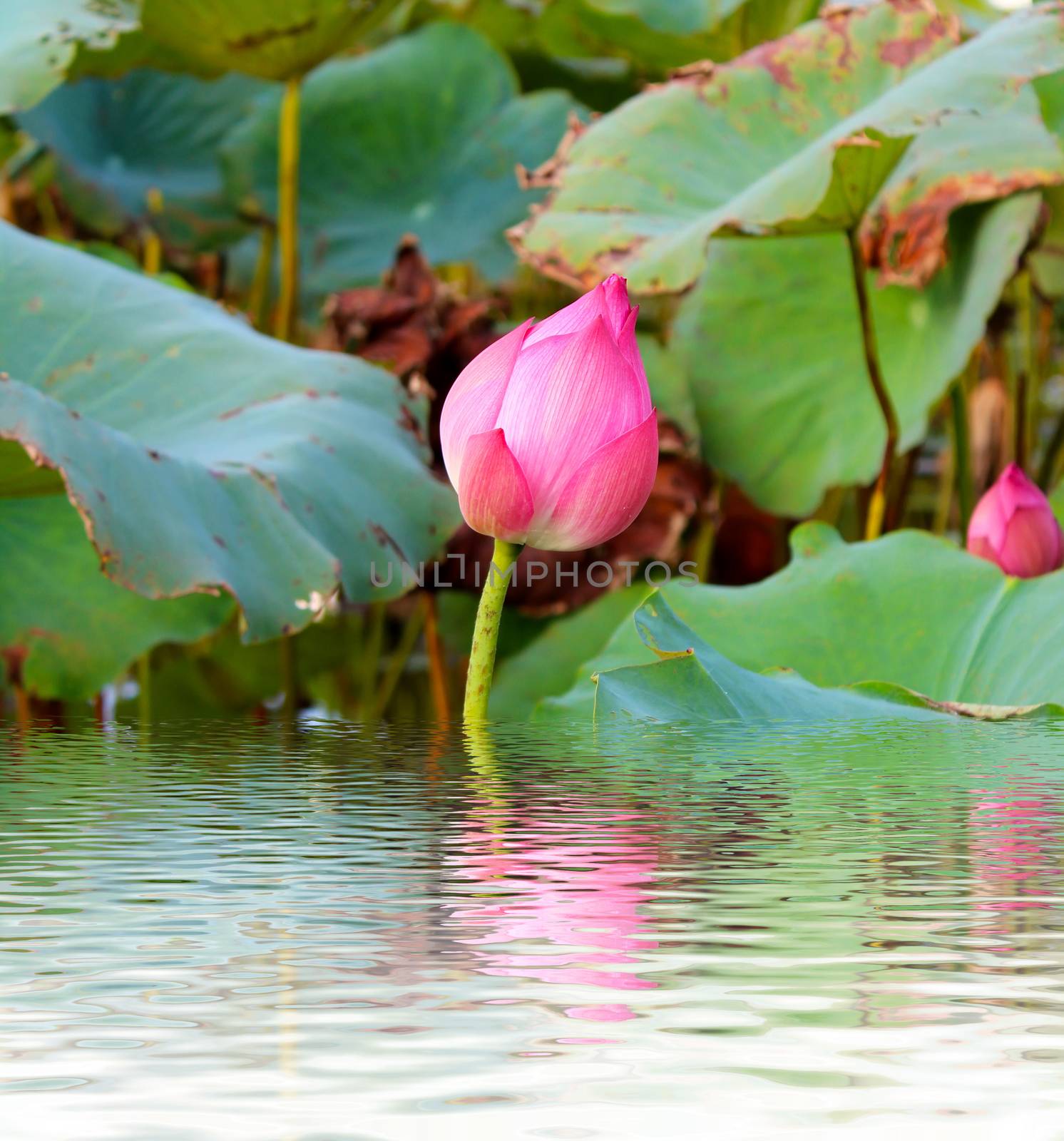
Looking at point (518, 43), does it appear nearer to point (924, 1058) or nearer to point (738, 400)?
point (738, 400)

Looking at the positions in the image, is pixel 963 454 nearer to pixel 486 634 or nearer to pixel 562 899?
pixel 486 634

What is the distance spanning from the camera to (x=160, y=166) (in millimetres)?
1747

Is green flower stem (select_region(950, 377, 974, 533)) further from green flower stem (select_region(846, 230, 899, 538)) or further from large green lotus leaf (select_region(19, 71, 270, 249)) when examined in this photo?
large green lotus leaf (select_region(19, 71, 270, 249))

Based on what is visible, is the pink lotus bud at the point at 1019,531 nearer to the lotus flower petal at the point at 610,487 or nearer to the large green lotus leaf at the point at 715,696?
the large green lotus leaf at the point at 715,696

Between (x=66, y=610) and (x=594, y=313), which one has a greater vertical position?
(x=594, y=313)

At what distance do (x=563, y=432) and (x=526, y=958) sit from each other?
0.26 m

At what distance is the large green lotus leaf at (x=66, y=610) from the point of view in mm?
844

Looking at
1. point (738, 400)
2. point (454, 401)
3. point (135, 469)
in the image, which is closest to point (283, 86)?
point (738, 400)

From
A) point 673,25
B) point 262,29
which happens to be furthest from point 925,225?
point 262,29

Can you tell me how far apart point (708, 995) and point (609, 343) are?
28 cm

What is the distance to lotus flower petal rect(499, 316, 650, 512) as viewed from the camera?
1.36ft

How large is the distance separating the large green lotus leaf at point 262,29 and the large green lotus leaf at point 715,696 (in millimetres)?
837

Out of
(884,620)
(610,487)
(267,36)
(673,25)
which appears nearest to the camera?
(610,487)

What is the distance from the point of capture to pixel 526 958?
0.17 m
